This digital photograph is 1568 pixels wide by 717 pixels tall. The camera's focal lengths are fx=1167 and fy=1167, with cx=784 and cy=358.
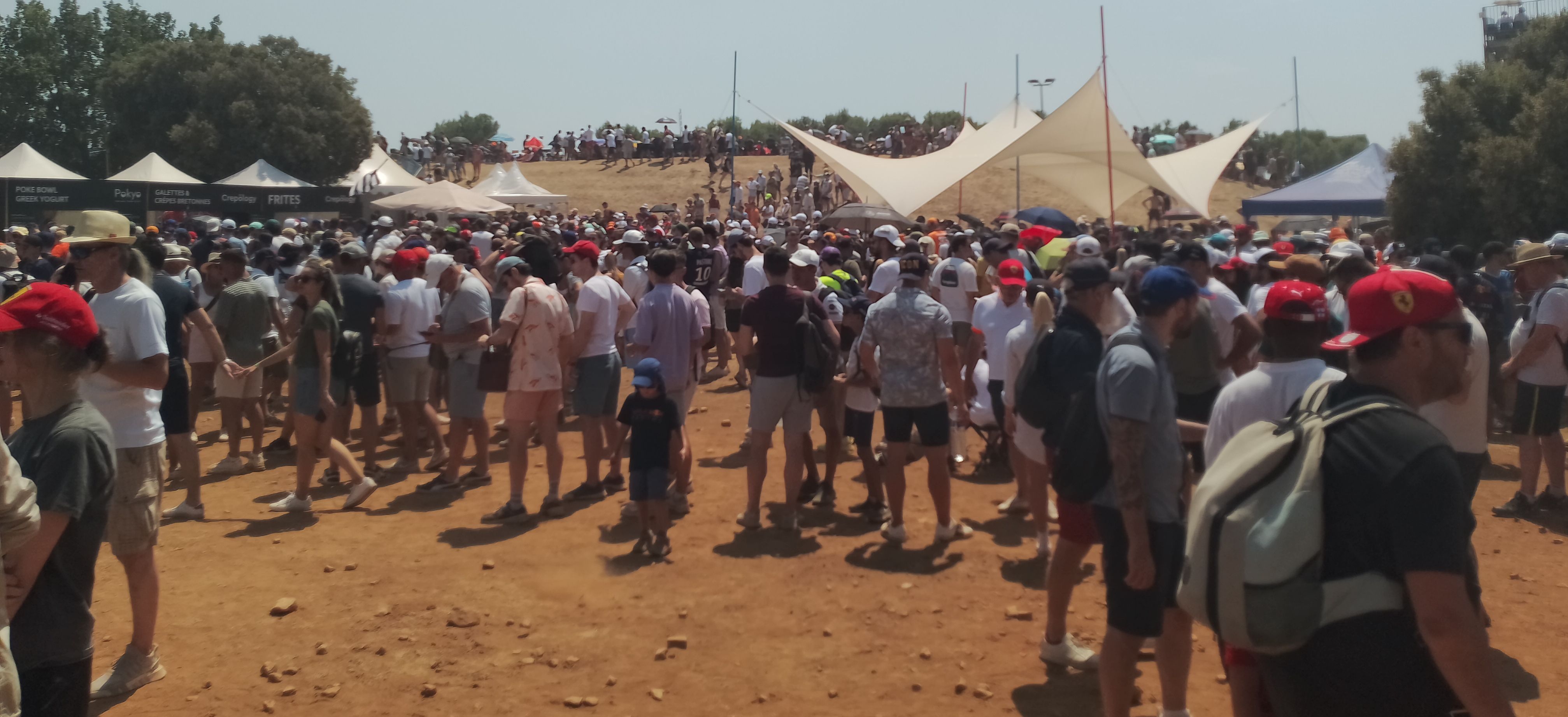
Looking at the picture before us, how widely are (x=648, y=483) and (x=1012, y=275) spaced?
2567mm

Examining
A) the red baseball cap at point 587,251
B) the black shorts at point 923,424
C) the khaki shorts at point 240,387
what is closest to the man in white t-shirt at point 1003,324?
the black shorts at point 923,424

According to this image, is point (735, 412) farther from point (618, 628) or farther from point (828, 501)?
point (618, 628)

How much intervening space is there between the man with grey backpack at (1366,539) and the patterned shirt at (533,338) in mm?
5756

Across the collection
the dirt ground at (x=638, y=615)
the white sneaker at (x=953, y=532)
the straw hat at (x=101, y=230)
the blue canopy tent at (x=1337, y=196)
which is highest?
the blue canopy tent at (x=1337, y=196)

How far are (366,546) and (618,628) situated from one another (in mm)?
2303

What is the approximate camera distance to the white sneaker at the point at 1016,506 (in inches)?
302

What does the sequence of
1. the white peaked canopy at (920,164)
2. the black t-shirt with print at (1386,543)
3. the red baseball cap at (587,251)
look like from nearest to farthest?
the black t-shirt with print at (1386,543)
the red baseball cap at (587,251)
the white peaked canopy at (920,164)

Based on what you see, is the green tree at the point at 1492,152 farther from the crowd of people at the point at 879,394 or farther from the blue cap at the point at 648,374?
the blue cap at the point at 648,374

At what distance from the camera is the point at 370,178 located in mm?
26656

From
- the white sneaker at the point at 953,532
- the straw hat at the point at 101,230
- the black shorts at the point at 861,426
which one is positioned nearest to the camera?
the straw hat at the point at 101,230

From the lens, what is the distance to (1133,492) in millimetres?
3670

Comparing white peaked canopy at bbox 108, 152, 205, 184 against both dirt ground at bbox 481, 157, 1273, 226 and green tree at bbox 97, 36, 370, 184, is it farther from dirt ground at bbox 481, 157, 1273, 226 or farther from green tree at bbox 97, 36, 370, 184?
green tree at bbox 97, 36, 370, 184

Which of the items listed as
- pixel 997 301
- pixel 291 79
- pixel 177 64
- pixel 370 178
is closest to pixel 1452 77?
pixel 997 301

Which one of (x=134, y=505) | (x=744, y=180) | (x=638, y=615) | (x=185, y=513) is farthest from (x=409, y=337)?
(x=744, y=180)
